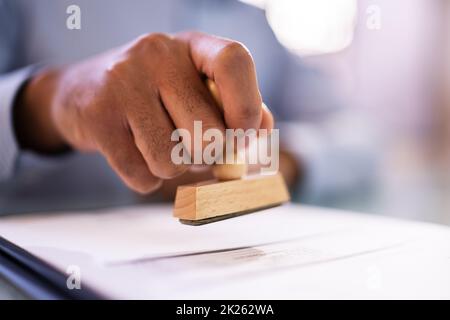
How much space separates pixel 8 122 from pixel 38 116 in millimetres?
52

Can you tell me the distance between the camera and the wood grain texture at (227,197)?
0.41 m

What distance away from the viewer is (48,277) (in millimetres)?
331

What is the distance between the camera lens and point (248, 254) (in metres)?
0.40

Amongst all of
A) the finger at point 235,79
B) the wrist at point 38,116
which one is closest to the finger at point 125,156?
the finger at point 235,79

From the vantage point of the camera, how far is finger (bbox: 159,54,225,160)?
423 millimetres

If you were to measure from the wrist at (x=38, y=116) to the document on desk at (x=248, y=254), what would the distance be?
168mm

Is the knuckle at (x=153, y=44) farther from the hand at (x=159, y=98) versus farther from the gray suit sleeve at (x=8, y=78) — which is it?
the gray suit sleeve at (x=8, y=78)

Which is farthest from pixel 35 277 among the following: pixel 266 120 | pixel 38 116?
pixel 38 116

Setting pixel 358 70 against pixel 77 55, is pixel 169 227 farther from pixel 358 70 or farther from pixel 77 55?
pixel 358 70

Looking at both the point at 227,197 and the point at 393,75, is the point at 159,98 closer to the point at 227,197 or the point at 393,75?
the point at 227,197

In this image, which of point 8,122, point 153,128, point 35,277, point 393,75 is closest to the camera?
point 35,277

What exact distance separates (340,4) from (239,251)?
480 mm

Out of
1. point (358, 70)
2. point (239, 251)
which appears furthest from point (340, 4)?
point (239, 251)

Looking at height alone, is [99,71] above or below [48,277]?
above
